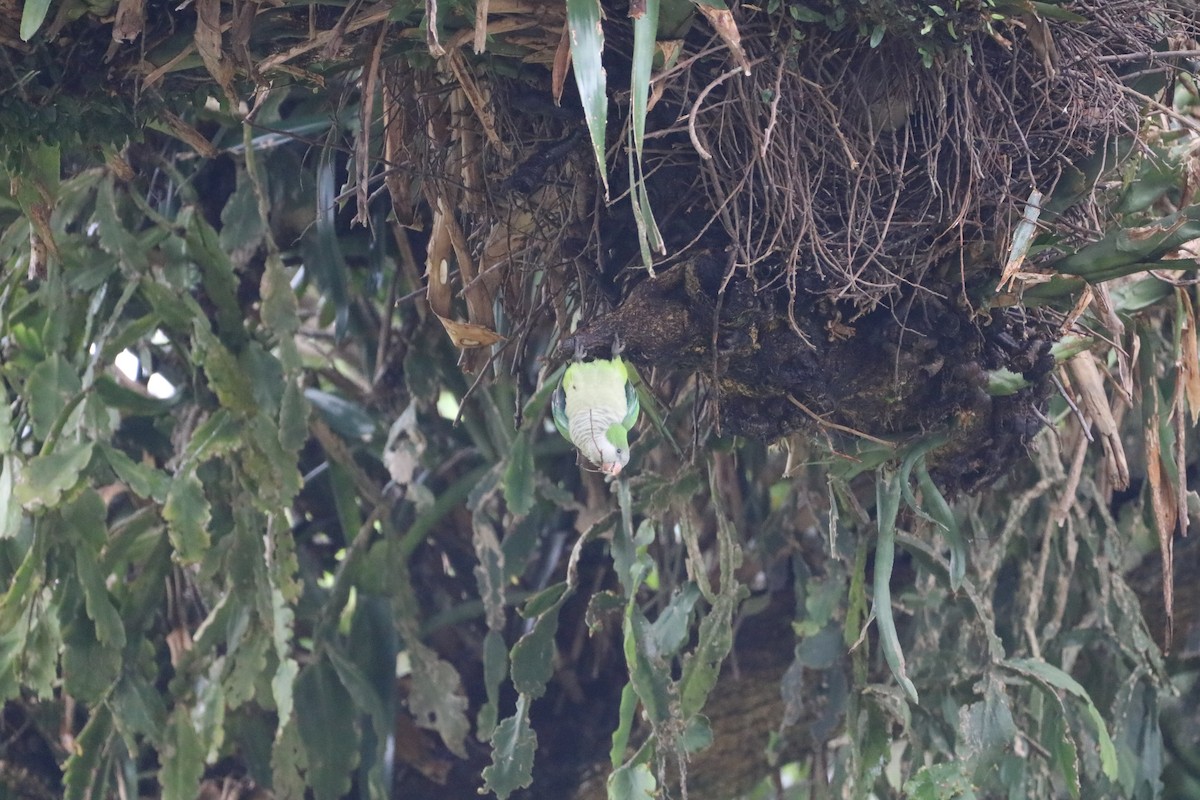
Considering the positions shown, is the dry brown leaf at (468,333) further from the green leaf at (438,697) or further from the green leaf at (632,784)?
the green leaf at (438,697)

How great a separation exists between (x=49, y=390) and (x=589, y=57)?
0.88 metres

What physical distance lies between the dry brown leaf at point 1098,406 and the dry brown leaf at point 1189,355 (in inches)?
3.1

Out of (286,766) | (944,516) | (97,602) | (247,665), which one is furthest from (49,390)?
(944,516)

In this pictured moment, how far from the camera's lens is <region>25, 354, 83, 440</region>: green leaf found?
1.37 metres

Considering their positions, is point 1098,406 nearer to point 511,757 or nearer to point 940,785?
point 940,785

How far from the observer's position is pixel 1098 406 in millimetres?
1205

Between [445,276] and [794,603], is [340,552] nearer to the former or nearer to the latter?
[794,603]

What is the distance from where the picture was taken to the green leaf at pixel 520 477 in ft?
4.58

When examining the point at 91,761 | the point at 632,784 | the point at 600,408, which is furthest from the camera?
the point at 91,761

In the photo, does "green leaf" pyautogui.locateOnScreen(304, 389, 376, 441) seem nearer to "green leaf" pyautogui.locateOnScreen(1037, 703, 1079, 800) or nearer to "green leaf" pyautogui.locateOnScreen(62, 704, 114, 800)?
"green leaf" pyautogui.locateOnScreen(62, 704, 114, 800)

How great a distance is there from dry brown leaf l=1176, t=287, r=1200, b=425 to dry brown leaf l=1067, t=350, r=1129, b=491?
3.1 inches

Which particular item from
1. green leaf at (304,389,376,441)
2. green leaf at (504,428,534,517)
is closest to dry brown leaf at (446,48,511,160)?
green leaf at (504,428,534,517)

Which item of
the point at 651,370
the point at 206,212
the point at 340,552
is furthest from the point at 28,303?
the point at 651,370

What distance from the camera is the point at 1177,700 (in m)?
1.64
